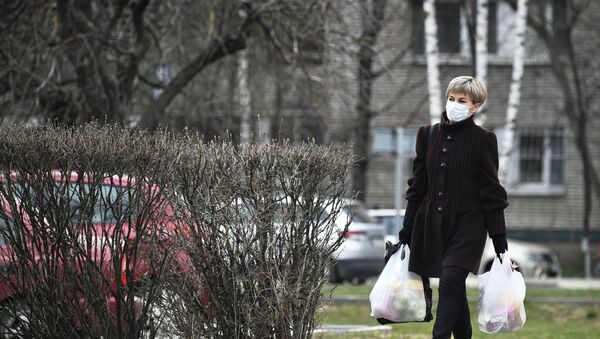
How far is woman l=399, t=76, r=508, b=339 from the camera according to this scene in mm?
6613

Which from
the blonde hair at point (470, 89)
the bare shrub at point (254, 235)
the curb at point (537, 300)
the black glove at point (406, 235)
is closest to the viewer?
the bare shrub at point (254, 235)

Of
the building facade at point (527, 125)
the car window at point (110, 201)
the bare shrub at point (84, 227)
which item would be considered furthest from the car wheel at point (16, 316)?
the building facade at point (527, 125)

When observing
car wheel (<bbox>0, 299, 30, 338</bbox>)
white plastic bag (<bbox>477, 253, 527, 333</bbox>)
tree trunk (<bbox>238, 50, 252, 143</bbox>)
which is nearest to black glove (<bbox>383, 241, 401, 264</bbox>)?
white plastic bag (<bbox>477, 253, 527, 333</bbox>)

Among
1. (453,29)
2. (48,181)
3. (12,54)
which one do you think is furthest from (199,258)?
(453,29)

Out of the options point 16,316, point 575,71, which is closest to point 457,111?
point 16,316

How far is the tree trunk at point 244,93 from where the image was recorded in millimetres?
15837

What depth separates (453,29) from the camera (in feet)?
96.4

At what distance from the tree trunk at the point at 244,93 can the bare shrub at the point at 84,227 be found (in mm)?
8493

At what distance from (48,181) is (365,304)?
383 inches

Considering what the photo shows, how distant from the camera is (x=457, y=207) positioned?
668 cm

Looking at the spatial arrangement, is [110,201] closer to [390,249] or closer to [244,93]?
[390,249]

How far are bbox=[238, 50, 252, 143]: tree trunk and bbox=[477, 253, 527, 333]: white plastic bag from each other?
28.1 ft

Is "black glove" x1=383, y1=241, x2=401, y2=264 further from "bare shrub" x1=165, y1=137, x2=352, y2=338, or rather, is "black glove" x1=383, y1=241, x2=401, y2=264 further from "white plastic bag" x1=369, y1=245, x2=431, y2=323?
"bare shrub" x1=165, y1=137, x2=352, y2=338

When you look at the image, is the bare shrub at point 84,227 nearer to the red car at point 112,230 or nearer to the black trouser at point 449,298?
the red car at point 112,230
